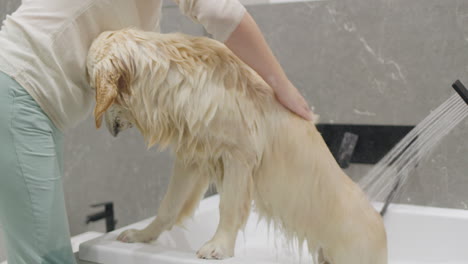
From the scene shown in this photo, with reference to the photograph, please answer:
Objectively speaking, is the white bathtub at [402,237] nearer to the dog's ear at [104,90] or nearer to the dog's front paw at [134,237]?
the dog's front paw at [134,237]

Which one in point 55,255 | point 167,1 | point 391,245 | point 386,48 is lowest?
point 391,245

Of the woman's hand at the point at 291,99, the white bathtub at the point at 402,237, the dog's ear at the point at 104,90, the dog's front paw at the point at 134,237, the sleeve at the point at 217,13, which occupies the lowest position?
the white bathtub at the point at 402,237

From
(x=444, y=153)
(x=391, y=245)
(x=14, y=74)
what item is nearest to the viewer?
(x=14, y=74)

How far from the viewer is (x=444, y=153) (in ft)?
5.64

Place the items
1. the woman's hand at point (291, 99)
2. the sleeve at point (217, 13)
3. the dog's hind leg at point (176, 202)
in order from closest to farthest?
1. the sleeve at point (217, 13)
2. the woman's hand at point (291, 99)
3. the dog's hind leg at point (176, 202)

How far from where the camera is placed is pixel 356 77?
1.80 m

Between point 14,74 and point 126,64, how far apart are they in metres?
0.21

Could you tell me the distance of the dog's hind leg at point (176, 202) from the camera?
1.17 m

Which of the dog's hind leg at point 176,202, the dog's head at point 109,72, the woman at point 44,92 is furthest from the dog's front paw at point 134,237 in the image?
the dog's head at point 109,72

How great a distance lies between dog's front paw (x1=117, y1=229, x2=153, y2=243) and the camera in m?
1.21

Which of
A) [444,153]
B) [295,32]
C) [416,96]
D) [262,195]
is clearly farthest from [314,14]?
[262,195]

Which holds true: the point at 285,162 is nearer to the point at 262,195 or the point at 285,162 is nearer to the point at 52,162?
the point at 262,195

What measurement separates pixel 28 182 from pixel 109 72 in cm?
27

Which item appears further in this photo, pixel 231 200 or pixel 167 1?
pixel 167 1
